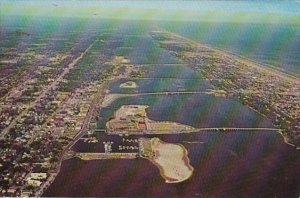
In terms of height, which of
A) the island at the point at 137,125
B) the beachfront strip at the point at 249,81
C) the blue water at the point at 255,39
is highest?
the blue water at the point at 255,39

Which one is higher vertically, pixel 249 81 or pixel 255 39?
pixel 255 39

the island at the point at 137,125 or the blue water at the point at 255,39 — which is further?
the blue water at the point at 255,39

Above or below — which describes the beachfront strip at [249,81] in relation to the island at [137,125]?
above

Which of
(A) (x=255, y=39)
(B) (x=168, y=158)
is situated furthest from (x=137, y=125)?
(A) (x=255, y=39)

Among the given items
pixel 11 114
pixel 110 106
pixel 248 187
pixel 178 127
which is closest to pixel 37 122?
pixel 11 114

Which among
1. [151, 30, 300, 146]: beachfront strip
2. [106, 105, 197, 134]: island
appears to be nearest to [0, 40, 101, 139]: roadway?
[106, 105, 197, 134]: island

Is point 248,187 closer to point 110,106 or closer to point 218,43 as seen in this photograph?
point 110,106

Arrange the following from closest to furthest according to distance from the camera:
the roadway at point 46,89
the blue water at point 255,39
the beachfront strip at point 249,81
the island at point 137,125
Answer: the roadway at point 46,89 < the island at point 137,125 < the beachfront strip at point 249,81 < the blue water at point 255,39

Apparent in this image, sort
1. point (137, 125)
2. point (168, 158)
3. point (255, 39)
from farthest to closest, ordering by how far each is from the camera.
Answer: point (255, 39) → point (137, 125) → point (168, 158)

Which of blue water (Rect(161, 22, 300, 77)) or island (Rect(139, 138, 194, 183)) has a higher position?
blue water (Rect(161, 22, 300, 77))

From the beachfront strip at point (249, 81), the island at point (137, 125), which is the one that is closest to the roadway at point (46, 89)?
the island at point (137, 125)

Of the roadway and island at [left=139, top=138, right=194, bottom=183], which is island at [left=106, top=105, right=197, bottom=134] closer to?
island at [left=139, top=138, right=194, bottom=183]

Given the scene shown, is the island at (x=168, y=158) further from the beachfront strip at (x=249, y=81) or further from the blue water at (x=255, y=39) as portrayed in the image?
the blue water at (x=255, y=39)

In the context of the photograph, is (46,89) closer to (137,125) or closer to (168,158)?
(137,125)
